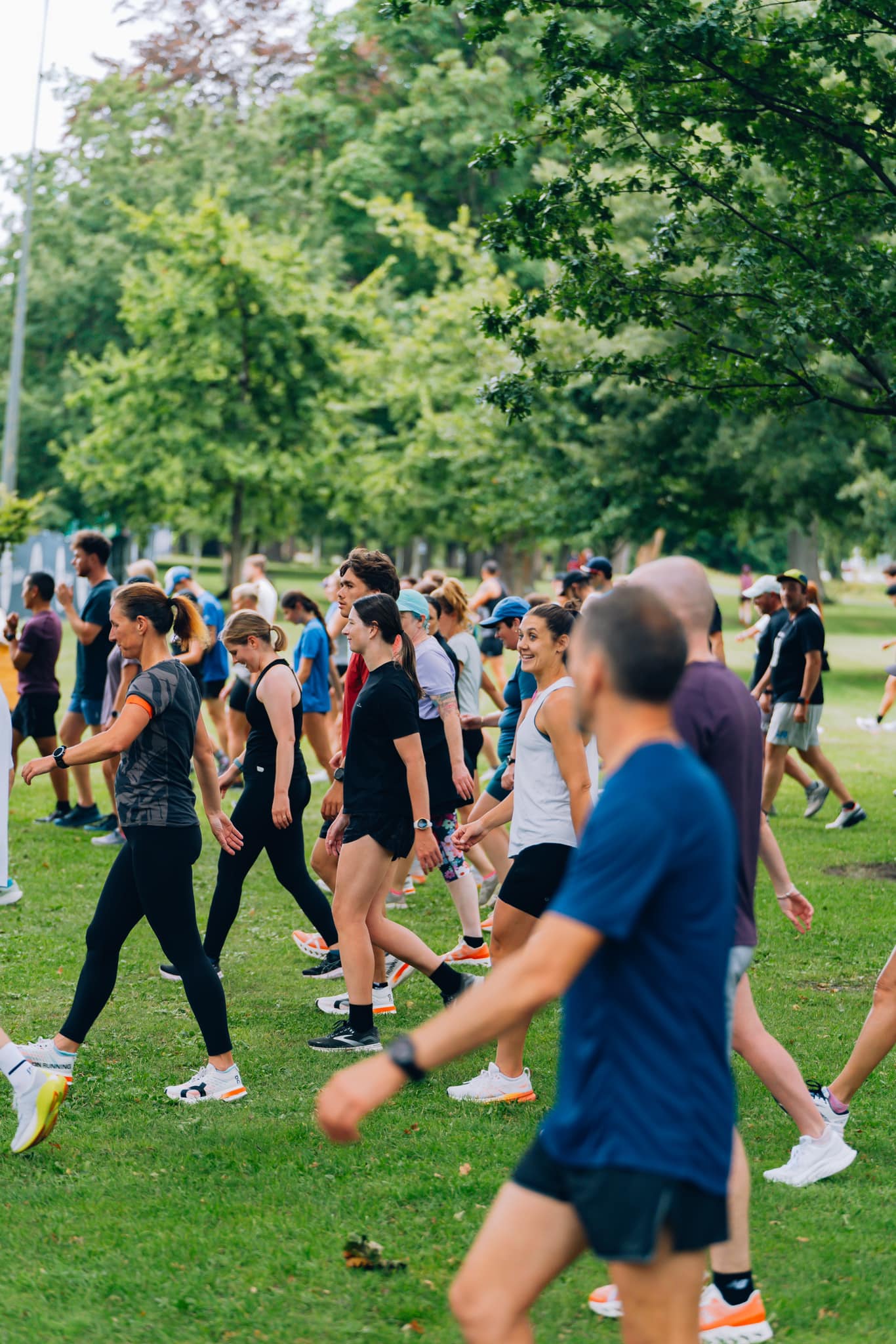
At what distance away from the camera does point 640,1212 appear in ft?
8.30

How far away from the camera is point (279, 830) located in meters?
7.37

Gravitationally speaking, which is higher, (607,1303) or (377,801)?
(377,801)

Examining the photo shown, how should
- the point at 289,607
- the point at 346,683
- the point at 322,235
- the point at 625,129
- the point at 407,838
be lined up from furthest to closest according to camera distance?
the point at 322,235
the point at 289,607
the point at 625,129
the point at 346,683
the point at 407,838

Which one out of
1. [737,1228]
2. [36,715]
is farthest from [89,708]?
[737,1228]

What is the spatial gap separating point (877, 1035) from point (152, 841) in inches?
111

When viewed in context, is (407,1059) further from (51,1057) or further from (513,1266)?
(51,1057)

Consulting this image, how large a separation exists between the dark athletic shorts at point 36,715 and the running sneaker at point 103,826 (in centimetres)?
82

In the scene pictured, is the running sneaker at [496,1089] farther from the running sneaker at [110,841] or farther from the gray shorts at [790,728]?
the gray shorts at [790,728]

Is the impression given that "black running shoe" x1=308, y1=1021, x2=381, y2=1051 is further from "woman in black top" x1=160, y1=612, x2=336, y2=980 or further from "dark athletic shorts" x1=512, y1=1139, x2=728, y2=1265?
"dark athletic shorts" x1=512, y1=1139, x2=728, y2=1265

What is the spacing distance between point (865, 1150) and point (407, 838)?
2.30 m

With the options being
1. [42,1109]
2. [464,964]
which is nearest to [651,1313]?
[42,1109]

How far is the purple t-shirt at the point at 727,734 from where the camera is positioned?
12.7ft

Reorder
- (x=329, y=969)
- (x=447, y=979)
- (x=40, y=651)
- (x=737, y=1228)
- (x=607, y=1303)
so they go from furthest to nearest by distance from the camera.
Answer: (x=40, y=651) → (x=329, y=969) → (x=447, y=979) → (x=607, y=1303) → (x=737, y=1228)

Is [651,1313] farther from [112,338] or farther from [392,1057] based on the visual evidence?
[112,338]
